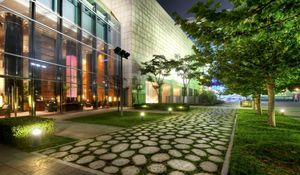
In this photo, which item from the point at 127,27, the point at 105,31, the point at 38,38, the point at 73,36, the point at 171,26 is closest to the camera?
the point at 38,38

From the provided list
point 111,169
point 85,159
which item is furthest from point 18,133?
point 111,169

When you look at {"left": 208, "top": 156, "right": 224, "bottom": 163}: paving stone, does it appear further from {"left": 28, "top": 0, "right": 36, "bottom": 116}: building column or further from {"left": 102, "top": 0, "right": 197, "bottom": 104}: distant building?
{"left": 102, "top": 0, "right": 197, "bottom": 104}: distant building

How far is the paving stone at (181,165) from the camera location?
4.36 metres

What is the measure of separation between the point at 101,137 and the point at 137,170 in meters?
3.73

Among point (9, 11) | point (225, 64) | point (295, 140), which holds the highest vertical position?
point (9, 11)

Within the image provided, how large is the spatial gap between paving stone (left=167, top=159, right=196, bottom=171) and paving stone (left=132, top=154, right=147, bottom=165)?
698 mm

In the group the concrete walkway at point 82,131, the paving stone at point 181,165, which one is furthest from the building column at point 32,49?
the paving stone at point 181,165

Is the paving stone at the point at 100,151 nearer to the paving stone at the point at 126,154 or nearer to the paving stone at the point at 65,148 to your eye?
the paving stone at the point at 126,154

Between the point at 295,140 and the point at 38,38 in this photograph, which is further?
the point at 38,38

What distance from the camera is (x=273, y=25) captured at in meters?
3.75

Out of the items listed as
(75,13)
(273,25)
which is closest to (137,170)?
Result: (273,25)

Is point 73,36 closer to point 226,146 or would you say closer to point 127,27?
point 127,27

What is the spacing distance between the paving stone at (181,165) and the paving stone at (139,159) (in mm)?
698

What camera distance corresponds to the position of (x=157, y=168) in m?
4.36
